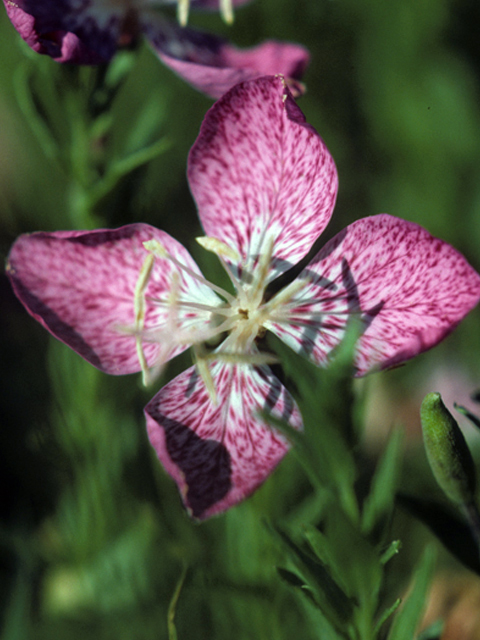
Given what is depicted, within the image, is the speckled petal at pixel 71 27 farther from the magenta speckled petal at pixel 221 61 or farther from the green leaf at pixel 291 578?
the green leaf at pixel 291 578

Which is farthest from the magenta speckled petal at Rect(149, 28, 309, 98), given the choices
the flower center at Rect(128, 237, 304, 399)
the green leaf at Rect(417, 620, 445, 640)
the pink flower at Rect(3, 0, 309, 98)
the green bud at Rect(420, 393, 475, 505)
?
the green leaf at Rect(417, 620, 445, 640)

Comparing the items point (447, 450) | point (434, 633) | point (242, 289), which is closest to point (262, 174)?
point (242, 289)

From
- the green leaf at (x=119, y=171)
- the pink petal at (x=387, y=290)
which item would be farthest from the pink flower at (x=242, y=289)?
the green leaf at (x=119, y=171)

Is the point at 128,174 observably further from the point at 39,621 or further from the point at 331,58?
the point at 331,58

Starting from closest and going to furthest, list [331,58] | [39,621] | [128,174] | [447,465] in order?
1. [447,465]
2. [128,174]
3. [39,621]
4. [331,58]

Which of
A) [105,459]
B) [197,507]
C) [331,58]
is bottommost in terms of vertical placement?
[105,459]

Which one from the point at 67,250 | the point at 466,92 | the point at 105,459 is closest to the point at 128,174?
the point at 67,250
